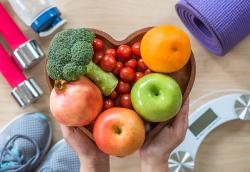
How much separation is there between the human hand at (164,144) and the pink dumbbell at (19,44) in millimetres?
297

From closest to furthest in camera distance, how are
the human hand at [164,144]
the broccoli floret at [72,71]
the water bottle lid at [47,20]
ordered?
the broccoli floret at [72,71] → the human hand at [164,144] → the water bottle lid at [47,20]

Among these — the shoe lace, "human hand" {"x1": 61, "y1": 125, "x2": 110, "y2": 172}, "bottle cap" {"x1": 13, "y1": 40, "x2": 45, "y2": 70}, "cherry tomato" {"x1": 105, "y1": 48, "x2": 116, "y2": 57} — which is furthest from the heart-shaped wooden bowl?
the shoe lace

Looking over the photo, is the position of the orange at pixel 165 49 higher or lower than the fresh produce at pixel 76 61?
lower

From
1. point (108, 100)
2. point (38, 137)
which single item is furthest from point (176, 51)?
point (38, 137)

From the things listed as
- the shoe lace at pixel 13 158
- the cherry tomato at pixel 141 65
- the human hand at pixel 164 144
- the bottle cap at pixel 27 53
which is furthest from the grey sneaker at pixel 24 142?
the cherry tomato at pixel 141 65

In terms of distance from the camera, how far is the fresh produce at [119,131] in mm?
542

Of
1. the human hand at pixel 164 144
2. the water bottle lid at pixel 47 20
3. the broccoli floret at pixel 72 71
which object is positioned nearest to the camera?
the broccoli floret at pixel 72 71

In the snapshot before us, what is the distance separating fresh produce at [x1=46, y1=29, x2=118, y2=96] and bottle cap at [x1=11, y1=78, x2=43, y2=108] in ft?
0.92

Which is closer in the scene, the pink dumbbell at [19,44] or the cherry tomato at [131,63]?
the cherry tomato at [131,63]

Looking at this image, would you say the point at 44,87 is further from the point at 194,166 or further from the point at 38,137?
the point at 194,166

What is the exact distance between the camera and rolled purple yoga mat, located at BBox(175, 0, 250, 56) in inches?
29.2

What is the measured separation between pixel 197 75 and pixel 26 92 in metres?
0.36

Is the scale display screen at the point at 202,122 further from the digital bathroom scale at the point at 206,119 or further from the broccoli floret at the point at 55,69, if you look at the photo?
the broccoli floret at the point at 55,69

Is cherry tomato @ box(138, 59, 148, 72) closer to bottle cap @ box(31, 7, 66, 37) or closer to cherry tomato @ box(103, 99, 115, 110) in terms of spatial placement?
cherry tomato @ box(103, 99, 115, 110)
